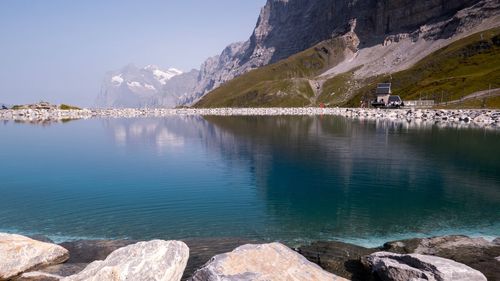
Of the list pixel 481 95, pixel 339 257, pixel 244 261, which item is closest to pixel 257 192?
pixel 339 257

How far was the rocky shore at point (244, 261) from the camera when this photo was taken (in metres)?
15.1

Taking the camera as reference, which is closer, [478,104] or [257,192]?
[257,192]

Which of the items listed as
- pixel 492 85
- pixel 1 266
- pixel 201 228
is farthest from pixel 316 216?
pixel 492 85

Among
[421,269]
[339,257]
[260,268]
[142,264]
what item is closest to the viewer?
A: [260,268]

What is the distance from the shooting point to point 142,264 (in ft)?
50.7

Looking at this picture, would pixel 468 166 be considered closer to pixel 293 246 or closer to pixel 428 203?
pixel 428 203

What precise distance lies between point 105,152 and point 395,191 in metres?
49.4

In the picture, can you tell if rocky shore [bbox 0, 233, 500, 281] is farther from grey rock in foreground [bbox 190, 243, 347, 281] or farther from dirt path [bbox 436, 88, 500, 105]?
dirt path [bbox 436, 88, 500, 105]

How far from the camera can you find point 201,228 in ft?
89.5

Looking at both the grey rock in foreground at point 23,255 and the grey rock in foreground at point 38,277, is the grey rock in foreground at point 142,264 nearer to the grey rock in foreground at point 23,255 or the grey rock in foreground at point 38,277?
the grey rock in foreground at point 38,277

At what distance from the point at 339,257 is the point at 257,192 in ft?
57.2

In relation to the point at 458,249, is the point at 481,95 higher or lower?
higher

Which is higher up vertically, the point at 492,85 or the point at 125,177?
the point at 492,85

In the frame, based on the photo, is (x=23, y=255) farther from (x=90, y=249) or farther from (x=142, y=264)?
(x=142, y=264)
